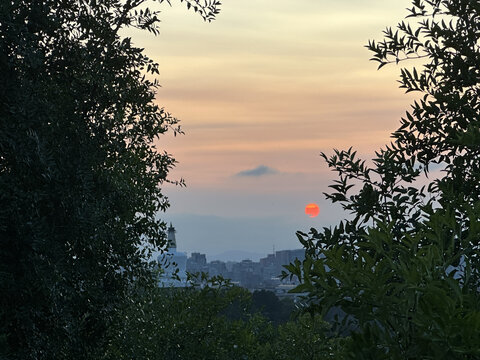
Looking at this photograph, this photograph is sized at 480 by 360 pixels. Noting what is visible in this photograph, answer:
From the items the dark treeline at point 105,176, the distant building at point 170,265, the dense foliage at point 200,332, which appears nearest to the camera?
the dark treeline at point 105,176

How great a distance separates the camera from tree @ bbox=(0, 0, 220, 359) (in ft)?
35.5

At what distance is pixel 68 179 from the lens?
1108 cm

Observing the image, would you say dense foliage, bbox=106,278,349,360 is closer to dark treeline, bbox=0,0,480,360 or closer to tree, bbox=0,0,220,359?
dark treeline, bbox=0,0,480,360

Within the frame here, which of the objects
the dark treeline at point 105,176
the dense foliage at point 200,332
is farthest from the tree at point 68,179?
the dense foliage at point 200,332

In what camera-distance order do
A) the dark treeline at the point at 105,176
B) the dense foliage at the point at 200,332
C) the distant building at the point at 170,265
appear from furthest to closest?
1. the dense foliage at the point at 200,332
2. the distant building at the point at 170,265
3. the dark treeline at the point at 105,176

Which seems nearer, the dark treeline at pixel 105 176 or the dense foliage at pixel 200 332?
the dark treeline at pixel 105 176

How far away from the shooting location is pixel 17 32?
11289mm

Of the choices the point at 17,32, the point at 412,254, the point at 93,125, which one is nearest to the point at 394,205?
the point at 412,254

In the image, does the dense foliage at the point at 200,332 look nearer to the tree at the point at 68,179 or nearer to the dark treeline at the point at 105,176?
the dark treeline at the point at 105,176

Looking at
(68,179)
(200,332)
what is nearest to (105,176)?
(68,179)

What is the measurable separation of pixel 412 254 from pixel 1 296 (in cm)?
774

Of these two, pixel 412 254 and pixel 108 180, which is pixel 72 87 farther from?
pixel 412 254

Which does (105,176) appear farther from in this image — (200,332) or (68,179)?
(200,332)

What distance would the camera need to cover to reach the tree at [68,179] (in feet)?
35.5
